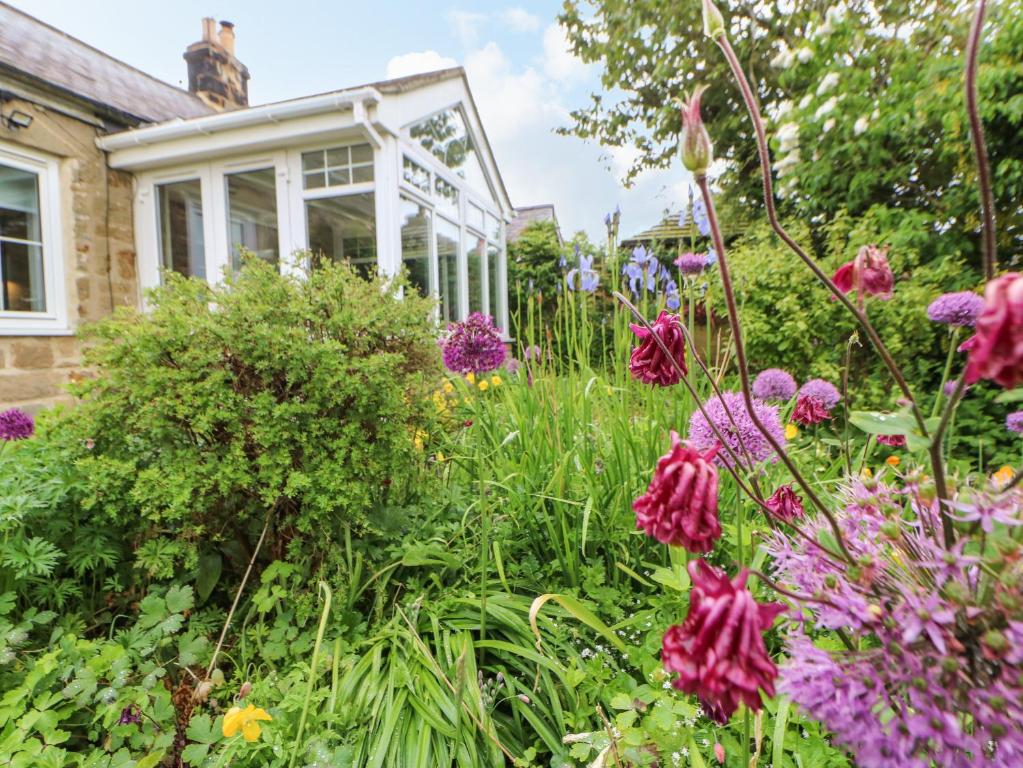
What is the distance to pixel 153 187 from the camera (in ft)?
17.6

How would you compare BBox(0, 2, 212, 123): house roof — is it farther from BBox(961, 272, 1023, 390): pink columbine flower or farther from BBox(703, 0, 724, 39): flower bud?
BBox(961, 272, 1023, 390): pink columbine flower

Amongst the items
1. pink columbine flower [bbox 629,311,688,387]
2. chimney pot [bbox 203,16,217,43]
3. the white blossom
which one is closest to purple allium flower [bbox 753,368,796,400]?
pink columbine flower [bbox 629,311,688,387]

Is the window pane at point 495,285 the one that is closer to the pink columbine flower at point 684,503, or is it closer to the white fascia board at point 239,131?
the white fascia board at point 239,131

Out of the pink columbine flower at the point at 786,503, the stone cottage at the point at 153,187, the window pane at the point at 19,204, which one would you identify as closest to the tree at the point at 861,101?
the stone cottage at the point at 153,187

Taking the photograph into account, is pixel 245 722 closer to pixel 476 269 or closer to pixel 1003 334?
pixel 1003 334

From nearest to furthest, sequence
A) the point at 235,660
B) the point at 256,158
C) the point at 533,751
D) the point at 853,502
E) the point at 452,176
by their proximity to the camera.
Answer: the point at 853,502, the point at 533,751, the point at 235,660, the point at 256,158, the point at 452,176

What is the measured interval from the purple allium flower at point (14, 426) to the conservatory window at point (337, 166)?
12.2ft

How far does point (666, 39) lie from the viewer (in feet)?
24.5

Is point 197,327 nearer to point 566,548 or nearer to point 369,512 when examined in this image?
point 369,512

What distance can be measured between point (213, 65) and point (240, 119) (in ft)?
17.4

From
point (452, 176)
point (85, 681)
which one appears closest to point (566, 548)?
point (85, 681)

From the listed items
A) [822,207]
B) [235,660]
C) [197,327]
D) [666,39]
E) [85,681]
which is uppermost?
[666,39]

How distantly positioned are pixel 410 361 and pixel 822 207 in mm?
4121

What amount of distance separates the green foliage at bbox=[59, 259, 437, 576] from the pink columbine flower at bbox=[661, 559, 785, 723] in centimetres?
121
